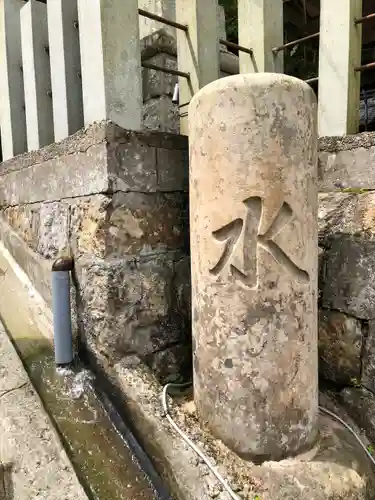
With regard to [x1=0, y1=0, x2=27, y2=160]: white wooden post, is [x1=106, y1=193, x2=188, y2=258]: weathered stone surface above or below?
below

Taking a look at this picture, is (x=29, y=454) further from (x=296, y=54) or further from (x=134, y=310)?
(x=296, y=54)

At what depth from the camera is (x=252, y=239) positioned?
144 cm

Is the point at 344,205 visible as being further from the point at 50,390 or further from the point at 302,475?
the point at 50,390

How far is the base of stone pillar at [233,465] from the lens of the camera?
1.42m

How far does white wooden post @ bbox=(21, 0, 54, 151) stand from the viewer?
244 cm

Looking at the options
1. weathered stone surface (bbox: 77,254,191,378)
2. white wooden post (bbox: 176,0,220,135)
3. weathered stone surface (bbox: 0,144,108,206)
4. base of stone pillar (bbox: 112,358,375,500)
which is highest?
white wooden post (bbox: 176,0,220,135)

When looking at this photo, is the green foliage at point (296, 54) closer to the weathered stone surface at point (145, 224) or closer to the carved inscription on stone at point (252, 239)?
the weathered stone surface at point (145, 224)

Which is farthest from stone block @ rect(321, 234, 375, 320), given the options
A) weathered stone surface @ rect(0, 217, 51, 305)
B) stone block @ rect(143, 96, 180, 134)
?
stone block @ rect(143, 96, 180, 134)

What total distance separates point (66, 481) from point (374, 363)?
133 centimetres

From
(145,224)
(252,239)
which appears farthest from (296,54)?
(252,239)

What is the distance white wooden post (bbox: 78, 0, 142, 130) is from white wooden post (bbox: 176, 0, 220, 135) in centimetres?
68

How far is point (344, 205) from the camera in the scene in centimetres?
199

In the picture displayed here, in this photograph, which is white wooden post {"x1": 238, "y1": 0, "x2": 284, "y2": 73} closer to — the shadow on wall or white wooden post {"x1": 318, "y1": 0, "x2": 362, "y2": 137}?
white wooden post {"x1": 318, "y1": 0, "x2": 362, "y2": 137}

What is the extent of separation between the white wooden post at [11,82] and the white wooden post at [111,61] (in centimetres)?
113
